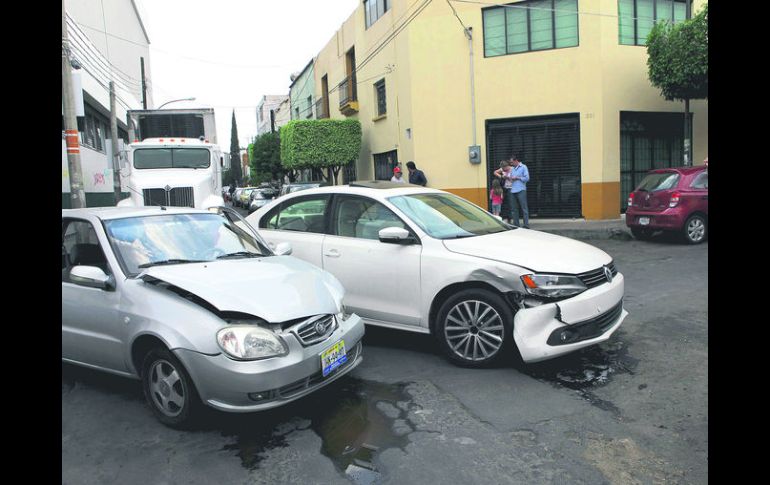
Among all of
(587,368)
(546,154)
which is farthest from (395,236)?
(546,154)

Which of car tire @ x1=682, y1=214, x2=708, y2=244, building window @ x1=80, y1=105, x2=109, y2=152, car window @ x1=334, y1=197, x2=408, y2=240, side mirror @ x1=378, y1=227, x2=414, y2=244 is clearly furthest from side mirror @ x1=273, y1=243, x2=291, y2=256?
building window @ x1=80, y1=105, x2=109, y2=152

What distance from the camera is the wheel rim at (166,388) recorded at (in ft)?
12.1

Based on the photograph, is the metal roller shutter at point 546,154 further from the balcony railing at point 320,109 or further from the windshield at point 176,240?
the balcony railing at point 320,109

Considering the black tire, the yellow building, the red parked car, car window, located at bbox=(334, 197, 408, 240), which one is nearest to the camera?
car window, located at bbox=(334, 197, 408, 240)

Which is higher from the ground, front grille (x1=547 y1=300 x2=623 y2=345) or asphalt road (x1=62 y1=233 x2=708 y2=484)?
front grille (x1=547 y1=300 x2=623 y2=345)

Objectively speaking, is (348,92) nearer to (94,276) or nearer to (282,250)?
(282,250)

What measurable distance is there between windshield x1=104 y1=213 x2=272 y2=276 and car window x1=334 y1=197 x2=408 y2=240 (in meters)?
0.93

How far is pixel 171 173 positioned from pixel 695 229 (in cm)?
1158

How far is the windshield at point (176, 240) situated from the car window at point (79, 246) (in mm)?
146

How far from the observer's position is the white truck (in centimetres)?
1363

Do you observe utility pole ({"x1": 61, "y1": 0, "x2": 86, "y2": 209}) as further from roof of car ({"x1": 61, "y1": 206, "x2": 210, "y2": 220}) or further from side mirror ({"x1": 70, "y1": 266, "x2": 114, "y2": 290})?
side mirror ({"x1": 70, "y1": 266, "x2": 114, "y2": 290})

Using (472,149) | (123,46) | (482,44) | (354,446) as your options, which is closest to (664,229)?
(472,149)

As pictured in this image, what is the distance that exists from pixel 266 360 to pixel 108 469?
1.05 m

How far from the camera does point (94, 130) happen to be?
29.0 meters
